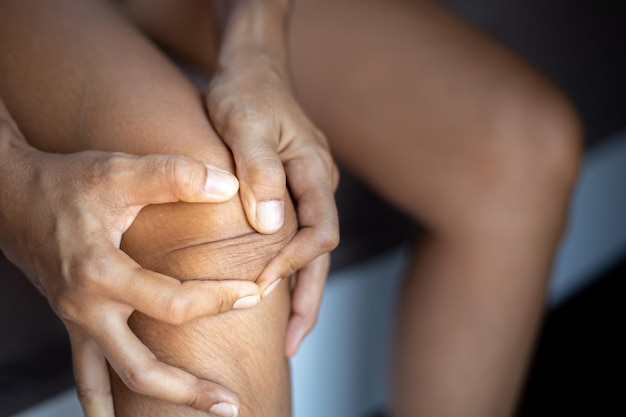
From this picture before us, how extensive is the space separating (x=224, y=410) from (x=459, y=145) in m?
0.44

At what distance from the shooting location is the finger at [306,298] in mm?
667

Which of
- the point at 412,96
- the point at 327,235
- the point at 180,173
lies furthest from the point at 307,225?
the point at 412,96

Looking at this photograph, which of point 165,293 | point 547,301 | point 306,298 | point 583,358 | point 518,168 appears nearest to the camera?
point 165,293

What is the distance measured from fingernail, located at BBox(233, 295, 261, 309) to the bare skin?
334 mm

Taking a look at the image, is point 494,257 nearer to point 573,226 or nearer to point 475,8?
point 475,8

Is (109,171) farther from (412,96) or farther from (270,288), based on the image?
(412,96)

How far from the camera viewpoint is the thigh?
33.1 inches

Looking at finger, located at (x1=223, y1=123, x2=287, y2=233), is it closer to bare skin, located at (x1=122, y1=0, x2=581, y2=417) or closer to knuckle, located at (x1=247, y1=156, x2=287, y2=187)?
knuckle, located at (x1=247, y1=156, x2=287, y2=187)

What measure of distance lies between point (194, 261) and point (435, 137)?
381mm

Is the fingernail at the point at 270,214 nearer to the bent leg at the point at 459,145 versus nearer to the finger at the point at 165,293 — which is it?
the finger at the point at 165,293

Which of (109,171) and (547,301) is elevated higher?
(109,171)

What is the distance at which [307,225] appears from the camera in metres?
0.62

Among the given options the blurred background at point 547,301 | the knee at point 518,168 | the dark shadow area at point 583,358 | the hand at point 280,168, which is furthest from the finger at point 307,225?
the dark shadow area at point 583,358

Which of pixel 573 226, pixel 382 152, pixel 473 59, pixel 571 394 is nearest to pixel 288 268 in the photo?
pixel 382 152
